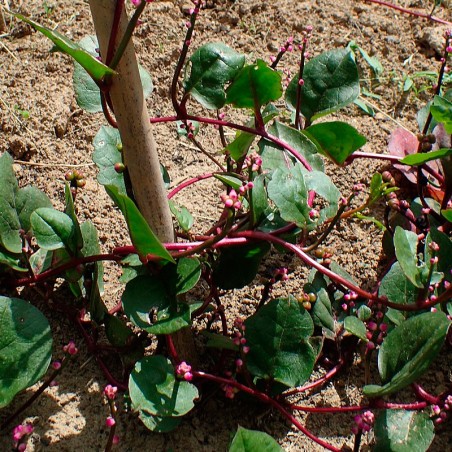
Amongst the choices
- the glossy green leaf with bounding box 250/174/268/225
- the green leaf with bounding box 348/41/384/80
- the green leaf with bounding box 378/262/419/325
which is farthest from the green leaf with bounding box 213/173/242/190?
the green leaf with bounding box 348/41/384/80

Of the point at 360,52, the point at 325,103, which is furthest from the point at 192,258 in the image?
the point at 360,52

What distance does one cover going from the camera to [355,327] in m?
1.27

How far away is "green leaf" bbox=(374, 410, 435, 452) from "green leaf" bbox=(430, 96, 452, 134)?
57 cm

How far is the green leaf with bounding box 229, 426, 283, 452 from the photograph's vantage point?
3.47ft

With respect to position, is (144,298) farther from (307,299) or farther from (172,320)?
(307,299)

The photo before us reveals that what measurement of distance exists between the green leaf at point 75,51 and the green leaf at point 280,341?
0.52 m

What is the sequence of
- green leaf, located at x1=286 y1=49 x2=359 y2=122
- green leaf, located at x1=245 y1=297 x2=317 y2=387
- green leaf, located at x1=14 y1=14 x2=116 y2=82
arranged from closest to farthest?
green leaf, located at x1=14 y1=14 x2=116 y2=82, green leaf, located at x1=245 y1=297 x2=317 y2=387, green leaf, located at x1=286 y1=49 x2=359 y2=122

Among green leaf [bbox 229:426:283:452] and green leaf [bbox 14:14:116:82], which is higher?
green leaf [bbox 14:14:116:82]

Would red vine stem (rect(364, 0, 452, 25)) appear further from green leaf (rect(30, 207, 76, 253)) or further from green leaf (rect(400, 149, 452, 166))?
green leaf (rect(30, 207, 76, 253))

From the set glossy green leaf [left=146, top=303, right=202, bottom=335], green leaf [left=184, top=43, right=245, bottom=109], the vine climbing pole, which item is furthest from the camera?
green leaf [left=184, top=43, right=245, bottom=109]

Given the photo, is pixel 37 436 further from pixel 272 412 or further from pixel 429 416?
pixel 429 416

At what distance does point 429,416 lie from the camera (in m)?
1.24

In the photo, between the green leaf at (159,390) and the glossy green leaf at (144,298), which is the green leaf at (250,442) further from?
the glossy green leaf at (144,298)

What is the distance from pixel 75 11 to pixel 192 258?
3.69 ft
